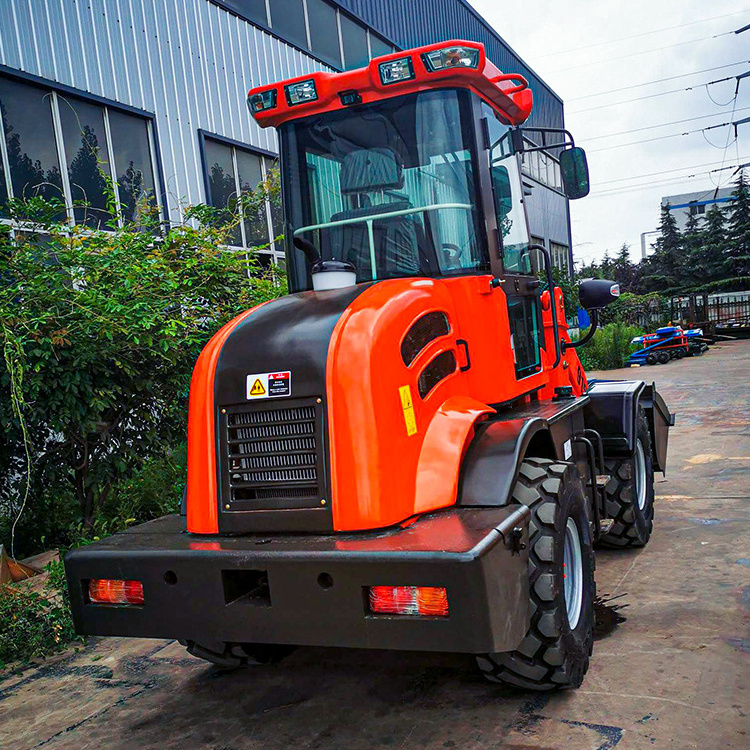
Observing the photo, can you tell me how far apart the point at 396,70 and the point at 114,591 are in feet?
A: 9.17

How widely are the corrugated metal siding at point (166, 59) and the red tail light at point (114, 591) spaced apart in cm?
612

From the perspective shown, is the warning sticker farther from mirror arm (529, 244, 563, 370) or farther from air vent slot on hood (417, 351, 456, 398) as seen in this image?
mirror arm (529, 244, 563, 370)

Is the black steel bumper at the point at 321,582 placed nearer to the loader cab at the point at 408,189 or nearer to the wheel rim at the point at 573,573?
the wheel rim at the point at 573,573

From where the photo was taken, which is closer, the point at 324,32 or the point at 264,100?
the point at 264,100

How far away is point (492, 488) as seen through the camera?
127 inches

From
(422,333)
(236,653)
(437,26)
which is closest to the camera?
(422,333)

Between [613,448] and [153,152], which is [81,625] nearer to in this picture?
[613,448]

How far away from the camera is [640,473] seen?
18.9 ft

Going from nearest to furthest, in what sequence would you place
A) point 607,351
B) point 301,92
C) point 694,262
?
point 301,92 → point 607,351 → point 694,262

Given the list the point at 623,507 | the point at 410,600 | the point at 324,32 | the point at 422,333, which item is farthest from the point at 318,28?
the point at 410,600

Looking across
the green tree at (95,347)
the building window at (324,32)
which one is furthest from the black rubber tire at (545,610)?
the building window at (324,32)

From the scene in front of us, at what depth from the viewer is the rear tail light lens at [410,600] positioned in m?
2.75

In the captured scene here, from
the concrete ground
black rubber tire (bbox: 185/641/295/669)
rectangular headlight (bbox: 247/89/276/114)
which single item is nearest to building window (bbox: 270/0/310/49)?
rectangular headlight (bbox: 247/89/276/114)

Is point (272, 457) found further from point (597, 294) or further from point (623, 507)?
point (623, 507)
